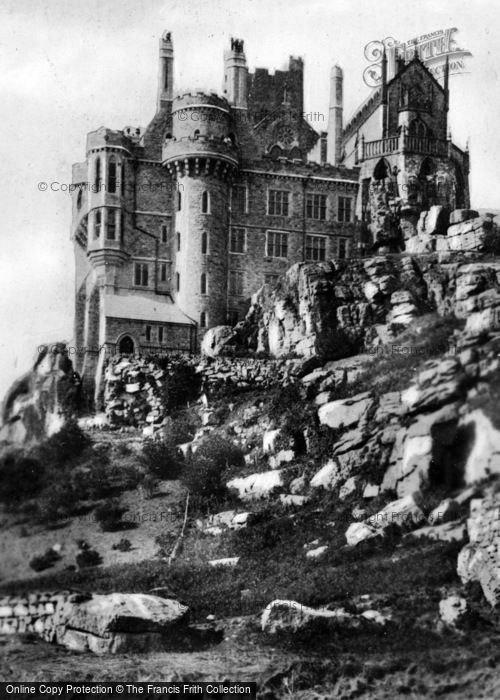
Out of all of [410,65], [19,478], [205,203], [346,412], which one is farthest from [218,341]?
[410,65]

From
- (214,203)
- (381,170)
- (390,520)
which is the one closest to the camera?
(390,520)

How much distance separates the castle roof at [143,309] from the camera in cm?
6794

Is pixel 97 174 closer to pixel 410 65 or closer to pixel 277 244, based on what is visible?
pixel 277 244

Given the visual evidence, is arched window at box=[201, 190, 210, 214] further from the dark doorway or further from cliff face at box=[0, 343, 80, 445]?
cliff face at box=[0, 343, 80, 445]

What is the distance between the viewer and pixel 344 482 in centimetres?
4962

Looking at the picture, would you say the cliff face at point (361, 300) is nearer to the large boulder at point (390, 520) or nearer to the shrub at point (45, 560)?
the large boulder at point (390, 520)

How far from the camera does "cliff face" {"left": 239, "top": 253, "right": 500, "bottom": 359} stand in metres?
62.8

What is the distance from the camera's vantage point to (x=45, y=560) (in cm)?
4562

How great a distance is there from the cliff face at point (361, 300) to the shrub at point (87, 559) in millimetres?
20070

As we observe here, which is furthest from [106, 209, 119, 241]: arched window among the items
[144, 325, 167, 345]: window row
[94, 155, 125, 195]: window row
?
[144, 325, 167, 345]: window row

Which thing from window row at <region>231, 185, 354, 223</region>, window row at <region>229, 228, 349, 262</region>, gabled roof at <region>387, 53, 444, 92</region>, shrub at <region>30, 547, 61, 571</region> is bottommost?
shrub at <region>30, 547, 61, 571</region>

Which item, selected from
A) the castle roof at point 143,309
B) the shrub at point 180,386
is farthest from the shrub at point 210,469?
the castle roof at point 143,309

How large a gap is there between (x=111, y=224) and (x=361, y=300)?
57.8 feet

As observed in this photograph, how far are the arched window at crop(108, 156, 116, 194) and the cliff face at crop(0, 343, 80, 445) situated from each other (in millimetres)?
10834
